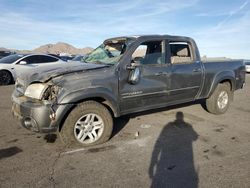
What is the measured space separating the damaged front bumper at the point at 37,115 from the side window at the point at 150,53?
1.98 metres

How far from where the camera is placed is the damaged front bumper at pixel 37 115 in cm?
410

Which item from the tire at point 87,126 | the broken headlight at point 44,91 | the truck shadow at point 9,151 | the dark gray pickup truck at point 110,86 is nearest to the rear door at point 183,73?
the dark gray pickup truck at point 110,86

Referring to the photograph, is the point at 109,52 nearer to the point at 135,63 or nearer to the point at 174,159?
the point at 135,63

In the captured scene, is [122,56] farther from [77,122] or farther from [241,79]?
[241,79]

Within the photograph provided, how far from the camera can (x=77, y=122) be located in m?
4.42

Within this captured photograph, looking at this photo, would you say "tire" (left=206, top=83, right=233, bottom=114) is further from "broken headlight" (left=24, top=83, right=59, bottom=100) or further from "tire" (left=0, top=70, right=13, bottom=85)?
"tire" (left=0, top=70, right=13, bottom=85)

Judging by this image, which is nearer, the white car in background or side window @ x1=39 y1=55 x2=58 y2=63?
the white car in background

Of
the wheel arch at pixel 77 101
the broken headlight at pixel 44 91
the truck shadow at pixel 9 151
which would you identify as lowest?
the truck shadow at pixel 9 151

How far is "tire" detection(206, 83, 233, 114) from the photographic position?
6828 mm

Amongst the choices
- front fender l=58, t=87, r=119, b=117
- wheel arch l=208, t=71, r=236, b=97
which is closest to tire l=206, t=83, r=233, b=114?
wheel arch l=208, t=71, r=236, b=97

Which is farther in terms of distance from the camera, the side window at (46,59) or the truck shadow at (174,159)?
the side window at (46,59)

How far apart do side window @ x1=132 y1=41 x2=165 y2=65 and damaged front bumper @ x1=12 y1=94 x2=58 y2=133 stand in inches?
78.1

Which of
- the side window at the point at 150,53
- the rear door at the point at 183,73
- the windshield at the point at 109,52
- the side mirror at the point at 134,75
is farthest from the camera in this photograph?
the rear door at the point at 183,73

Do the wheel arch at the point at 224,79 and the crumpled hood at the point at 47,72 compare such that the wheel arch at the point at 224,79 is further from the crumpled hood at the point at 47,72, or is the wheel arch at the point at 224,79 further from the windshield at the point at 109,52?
the crumpled hood at the point at 47,72
